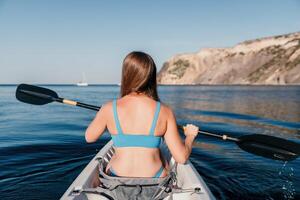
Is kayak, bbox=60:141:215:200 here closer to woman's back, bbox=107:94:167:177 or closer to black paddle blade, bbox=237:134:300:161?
woman's back, bbox=107:94:167:177

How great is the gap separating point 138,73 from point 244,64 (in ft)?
344

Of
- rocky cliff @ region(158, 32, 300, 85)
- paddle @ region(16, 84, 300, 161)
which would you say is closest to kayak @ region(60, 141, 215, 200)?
paddle @ region(16, 84, 300, 161)

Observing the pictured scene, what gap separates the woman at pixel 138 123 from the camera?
10.3ft

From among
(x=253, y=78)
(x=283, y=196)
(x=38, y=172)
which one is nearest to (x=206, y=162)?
(x=283, y=196)

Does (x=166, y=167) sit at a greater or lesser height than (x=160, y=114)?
lesser

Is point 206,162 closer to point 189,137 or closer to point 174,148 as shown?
point 189,137

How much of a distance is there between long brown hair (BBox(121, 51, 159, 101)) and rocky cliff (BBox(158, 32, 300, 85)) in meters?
80.7

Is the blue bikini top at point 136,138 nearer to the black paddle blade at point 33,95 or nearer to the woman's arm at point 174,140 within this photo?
the woman's arm at point 174,140

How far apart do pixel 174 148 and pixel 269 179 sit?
14.2 feet

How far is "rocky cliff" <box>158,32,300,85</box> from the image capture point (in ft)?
276

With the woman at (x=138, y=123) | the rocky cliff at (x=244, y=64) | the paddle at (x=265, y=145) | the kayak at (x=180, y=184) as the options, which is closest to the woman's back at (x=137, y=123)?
the woman at (x=138, y=123)

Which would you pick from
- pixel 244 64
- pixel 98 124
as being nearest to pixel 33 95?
pixel 98 124

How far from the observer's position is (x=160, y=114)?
3.14 metres

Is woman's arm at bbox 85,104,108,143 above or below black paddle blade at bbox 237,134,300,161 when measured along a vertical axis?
above
